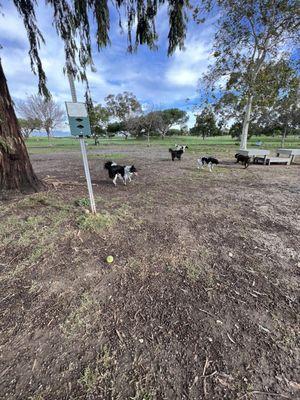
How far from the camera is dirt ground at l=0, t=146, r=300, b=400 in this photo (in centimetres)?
131

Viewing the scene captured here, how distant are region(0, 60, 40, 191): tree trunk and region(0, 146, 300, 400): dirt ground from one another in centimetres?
77

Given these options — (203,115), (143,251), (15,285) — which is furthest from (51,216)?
(203,115)

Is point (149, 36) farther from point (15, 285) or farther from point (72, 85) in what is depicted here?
point (15, 285)

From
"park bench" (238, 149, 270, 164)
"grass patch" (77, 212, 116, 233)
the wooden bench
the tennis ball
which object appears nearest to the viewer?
the tennis ball

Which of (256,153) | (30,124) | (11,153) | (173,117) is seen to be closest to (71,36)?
(11,153)

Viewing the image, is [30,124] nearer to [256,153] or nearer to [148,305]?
[256,153]

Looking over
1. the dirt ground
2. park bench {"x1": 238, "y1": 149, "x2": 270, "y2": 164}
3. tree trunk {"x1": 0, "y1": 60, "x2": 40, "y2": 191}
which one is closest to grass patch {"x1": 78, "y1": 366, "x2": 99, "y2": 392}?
the dirt ground

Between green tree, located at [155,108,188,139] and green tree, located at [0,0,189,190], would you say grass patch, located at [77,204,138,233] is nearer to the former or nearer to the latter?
green tree, located at [0,0,189,190]

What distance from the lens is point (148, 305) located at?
6.27ft

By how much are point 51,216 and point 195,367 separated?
11.2 ft

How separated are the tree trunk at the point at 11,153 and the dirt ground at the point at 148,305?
774 mm

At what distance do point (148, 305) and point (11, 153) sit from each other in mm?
4472

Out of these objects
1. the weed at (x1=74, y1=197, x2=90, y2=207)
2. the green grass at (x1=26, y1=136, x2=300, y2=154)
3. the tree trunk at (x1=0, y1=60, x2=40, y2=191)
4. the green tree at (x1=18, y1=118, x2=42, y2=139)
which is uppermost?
the green tree at (x1=18, y1=118, x2=42, y2=139)

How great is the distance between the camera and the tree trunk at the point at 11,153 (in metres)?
4.02
